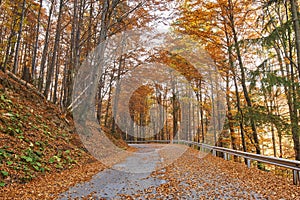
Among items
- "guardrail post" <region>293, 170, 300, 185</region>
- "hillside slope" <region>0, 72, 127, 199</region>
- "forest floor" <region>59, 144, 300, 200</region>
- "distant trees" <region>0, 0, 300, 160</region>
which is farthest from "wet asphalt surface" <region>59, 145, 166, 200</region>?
"distant trees" <region>0, 0, 300, 160</region>

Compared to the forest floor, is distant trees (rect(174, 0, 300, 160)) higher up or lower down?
higher up

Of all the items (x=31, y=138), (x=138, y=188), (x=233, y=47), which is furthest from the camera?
(x=233, y=47)

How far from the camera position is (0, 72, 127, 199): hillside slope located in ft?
18.7

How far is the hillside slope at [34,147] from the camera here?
→ 5707 mm

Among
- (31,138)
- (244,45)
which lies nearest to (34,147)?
(31,138)

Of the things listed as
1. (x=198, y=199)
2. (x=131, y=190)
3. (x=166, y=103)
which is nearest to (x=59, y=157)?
(x=131, y=190)

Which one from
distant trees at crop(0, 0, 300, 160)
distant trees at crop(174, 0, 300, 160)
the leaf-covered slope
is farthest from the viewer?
distant trees at crop(174, 0, 300, 160)

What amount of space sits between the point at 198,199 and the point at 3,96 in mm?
8556

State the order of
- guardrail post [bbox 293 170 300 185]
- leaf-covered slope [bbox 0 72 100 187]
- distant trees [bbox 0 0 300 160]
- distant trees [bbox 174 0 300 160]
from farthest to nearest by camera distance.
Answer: distant trees [bbox 174 0 300 160]
distant trees [bbox 0 0 300 160]
leaf-covered slope [bbox 0 72 100 187]
guardrail post [bbox 293 170 300 185]

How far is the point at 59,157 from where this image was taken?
8.46 m

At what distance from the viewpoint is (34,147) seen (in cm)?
772

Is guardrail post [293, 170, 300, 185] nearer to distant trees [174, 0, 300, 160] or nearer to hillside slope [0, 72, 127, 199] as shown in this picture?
distant trees [174, 0, 300, 160]

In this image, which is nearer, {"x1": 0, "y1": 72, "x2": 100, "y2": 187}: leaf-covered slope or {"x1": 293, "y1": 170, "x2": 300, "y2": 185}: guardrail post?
{"x1": 293, "y1": 170, "x2": 300, "y2": 185}: guardrail post

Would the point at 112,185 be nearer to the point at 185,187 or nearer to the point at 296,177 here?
the point at 185,187
